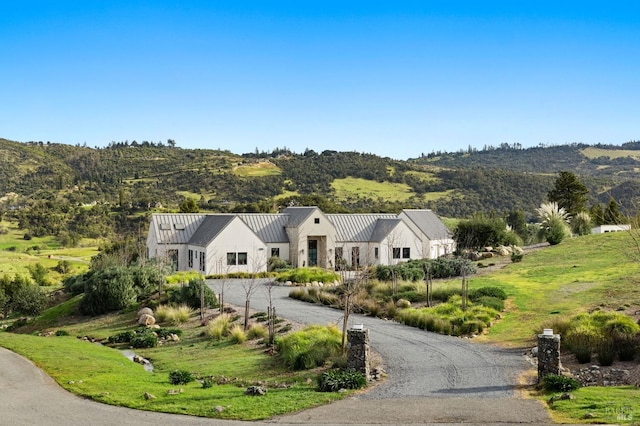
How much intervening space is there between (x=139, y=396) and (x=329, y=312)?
15.4m

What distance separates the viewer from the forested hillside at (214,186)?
9406 centimetres

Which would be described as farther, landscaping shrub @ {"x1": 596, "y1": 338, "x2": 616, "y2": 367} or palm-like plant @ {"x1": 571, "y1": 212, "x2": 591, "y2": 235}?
palm-like plant @ {"x1": 571, "y1": 212, "x2": 591, "y2": 235}

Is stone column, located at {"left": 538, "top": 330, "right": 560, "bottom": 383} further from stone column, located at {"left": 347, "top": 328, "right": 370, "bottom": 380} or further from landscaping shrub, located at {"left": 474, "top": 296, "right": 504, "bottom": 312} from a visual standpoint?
landscaping shrub, located at {"left": 474, "top": 296, "right": 504, "bottom": 312}

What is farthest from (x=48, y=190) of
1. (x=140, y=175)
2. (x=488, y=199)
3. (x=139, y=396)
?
(x=139, y=396)

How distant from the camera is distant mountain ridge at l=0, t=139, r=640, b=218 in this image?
109m

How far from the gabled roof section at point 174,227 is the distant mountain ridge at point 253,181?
36917 mm

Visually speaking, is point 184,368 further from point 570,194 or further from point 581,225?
point 570,194

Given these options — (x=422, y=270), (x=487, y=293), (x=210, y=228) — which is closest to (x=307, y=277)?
(x=422, y=270)

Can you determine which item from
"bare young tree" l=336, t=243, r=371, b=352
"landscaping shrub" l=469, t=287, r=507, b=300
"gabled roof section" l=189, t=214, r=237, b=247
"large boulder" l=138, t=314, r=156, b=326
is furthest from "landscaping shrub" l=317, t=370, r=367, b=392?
"gabled roof section" l=189, t=214, r=237, b=247

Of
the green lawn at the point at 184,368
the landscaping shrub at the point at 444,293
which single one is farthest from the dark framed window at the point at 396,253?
the green lawn at the point at 184,368

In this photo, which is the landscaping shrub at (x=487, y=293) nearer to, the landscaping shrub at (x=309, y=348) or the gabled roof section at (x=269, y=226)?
the landscaping shrub at (x=309, y=348)

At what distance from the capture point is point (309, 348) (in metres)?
21.0

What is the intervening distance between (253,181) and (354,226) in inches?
2390

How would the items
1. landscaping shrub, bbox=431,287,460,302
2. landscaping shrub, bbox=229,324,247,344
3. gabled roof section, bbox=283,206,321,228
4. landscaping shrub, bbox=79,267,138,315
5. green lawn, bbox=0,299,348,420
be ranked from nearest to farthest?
green lawn, bbox=0,299,348,420, landscaping shrub, bbox=229,324,247,344, landscaping shrub, bbox=431,287,460,302, landscaping shrub, bbox=79,267,138,315, gabled roof section, bbox=283,206,321,228
